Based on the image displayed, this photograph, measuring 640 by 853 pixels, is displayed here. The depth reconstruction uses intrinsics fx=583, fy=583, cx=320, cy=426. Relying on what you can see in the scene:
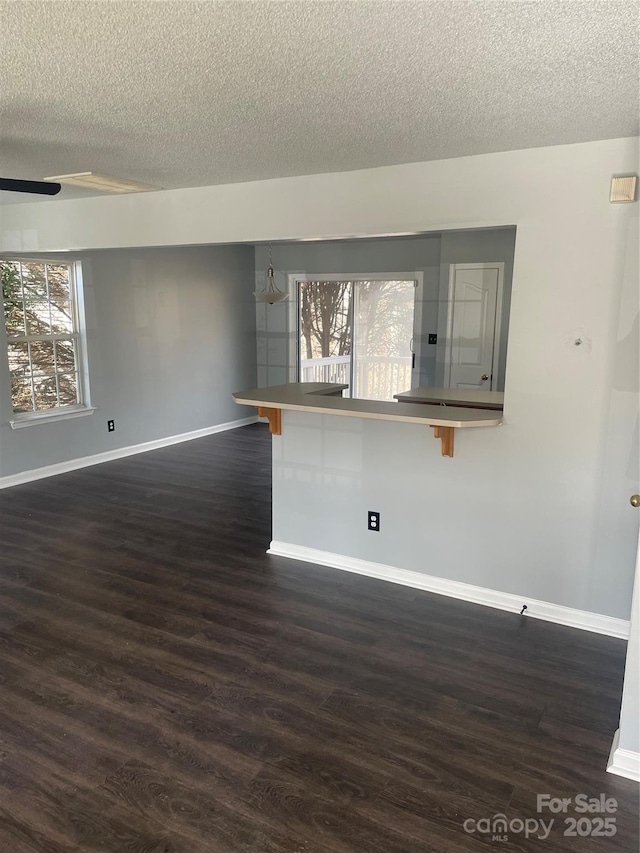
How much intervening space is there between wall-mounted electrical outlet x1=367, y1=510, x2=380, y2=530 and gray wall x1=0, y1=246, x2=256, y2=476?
11.4 feet

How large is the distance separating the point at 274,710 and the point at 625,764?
1279mm

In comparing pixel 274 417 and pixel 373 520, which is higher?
pixel 274 417

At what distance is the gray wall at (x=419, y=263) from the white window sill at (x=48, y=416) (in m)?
2.50

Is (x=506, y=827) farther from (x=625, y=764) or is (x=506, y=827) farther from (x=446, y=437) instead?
(x=446, y=437)

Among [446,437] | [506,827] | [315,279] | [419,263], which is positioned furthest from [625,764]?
[315,279]

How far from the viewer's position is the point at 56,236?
4.32 metres

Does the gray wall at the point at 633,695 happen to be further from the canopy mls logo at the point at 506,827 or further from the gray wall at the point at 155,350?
the gray wall at the point at 155,350

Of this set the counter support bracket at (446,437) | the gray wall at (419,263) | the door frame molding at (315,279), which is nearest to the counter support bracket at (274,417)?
the counter support bracket at (446,437)

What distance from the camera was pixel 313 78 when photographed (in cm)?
182

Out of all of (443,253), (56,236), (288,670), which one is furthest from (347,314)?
(288,670)

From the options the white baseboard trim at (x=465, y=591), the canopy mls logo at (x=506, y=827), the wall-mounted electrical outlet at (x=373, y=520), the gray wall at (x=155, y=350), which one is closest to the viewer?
the canopy mls logo at (x=506, y=827)

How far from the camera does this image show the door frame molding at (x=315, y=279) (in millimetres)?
5863

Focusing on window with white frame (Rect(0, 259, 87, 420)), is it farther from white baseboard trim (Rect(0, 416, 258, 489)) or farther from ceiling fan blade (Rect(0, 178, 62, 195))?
ceiling fan blade (Rect(0, 178, 62, 195))

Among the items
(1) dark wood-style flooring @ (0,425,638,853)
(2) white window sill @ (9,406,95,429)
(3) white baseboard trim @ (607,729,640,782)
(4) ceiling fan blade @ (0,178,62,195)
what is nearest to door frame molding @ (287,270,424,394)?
(2) white window sill @ (9,406,95,429)
